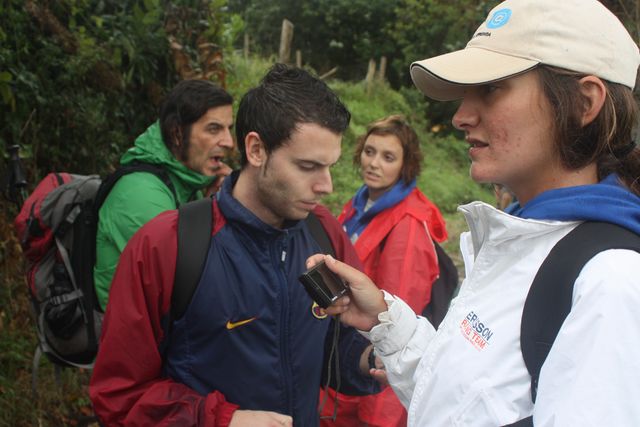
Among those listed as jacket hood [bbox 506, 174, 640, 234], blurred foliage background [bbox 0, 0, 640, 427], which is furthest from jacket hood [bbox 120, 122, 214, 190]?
jacket hood [bbox 506, 174, 640, 234]

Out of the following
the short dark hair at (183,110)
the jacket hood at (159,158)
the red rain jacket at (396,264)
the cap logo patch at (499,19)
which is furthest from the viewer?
the short dark hair at (183,110)

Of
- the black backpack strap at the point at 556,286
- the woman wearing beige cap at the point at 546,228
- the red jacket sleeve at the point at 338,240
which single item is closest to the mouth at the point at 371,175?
the red jacket sleeve at the point at 338,240

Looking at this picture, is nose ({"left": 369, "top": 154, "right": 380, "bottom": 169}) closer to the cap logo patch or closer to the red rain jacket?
the red rain jacket

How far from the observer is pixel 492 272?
1347mm

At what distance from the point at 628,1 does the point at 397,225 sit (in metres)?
2.44

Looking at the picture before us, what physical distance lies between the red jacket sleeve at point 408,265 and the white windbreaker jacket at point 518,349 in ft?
4.67

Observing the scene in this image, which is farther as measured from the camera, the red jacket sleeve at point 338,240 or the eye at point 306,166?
the red jacket sleeve at point 338,240

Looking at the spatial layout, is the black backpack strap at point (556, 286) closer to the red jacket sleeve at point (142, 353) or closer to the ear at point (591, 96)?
the ear at point (591, 96)

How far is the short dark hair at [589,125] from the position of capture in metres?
1.27

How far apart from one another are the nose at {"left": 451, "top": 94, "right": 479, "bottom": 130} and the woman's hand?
59 cm

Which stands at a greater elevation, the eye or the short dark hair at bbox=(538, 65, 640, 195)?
the short dark hair at bbox=(538, 65, 640, 195)

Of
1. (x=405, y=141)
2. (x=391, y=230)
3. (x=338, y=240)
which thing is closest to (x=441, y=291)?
(x=391, y=230)

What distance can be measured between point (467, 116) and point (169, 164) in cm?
201

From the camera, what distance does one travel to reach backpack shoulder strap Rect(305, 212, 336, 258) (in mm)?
2185
